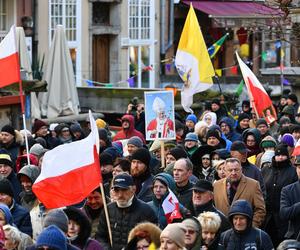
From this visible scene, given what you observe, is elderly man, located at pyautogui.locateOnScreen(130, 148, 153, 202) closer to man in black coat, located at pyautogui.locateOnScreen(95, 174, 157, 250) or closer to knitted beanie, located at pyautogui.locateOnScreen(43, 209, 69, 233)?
man in black coat, located at pyautogui.locateOnScreen(95, 174, 157, 250)

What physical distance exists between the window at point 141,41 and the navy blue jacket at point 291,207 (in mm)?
24669

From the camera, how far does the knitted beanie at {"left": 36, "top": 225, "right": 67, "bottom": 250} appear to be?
9688 mm

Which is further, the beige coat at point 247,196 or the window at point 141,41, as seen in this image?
the window at point 141,41

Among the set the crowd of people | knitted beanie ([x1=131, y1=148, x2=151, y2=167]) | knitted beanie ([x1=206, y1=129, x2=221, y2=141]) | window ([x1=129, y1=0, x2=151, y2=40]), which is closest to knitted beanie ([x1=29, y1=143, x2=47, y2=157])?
the crowd of people

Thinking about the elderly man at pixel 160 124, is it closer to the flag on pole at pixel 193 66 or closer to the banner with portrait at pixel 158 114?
the banner with portrait at pixel 158 114

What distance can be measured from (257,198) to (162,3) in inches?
1046

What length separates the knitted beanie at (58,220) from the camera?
10523mm

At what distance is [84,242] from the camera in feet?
35.3

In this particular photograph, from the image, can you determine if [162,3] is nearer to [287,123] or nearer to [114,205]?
[287,123]

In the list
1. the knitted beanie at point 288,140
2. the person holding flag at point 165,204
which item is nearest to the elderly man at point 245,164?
the knitted beanie at point 288,140

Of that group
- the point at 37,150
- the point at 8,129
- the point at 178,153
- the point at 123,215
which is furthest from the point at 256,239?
the point at 8,129

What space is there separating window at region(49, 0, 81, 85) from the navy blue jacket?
72.9ft

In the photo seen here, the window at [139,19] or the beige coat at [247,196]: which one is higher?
the window at [139,19]

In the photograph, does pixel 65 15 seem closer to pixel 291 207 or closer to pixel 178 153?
pixel 178 153
